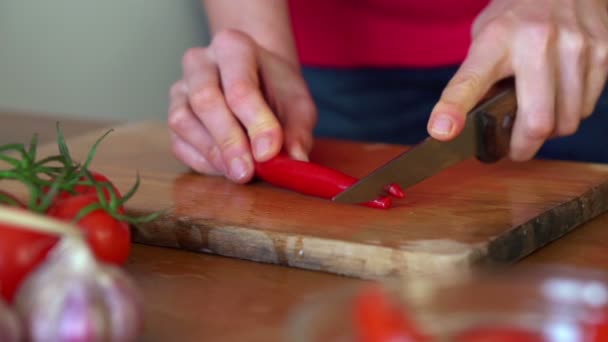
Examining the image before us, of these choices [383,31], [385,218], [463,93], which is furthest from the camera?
[383,31]

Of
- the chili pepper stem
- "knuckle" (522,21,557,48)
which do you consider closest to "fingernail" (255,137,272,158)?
"knuckle" (522,21,557,48)

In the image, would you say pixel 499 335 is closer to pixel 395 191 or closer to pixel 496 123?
pixel 395 191

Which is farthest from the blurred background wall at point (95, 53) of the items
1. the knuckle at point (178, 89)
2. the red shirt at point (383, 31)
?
the knuckle at point (178, 89)

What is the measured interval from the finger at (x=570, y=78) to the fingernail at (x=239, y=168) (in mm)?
405

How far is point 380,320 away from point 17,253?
0.29 metres

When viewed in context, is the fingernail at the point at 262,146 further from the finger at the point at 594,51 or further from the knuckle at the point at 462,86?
the finger at the point at 594,51

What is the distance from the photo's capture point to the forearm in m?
1.43

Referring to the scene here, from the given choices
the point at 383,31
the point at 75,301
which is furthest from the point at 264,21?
the point at 75,301

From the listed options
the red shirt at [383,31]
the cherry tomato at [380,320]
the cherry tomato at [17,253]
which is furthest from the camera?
the red shirt at [383,31]

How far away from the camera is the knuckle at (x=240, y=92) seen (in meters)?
1.21

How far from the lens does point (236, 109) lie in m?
1.21

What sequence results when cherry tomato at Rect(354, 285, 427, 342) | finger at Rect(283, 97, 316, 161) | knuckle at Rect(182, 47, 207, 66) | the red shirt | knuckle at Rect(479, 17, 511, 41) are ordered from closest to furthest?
cherry tomato at Rect(354, 285, 427, 342)
knuckle at Rect(479, 17, 511, 41)
finger at Rect(283, 97, 316, 161)
knuckle at Rect(182, 47, 207, 66)
the red shirt

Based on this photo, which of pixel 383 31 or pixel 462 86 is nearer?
pixel 462 86

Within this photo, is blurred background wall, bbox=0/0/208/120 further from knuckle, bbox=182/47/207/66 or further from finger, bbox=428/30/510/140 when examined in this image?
finger, bbox=428/30/510/140
